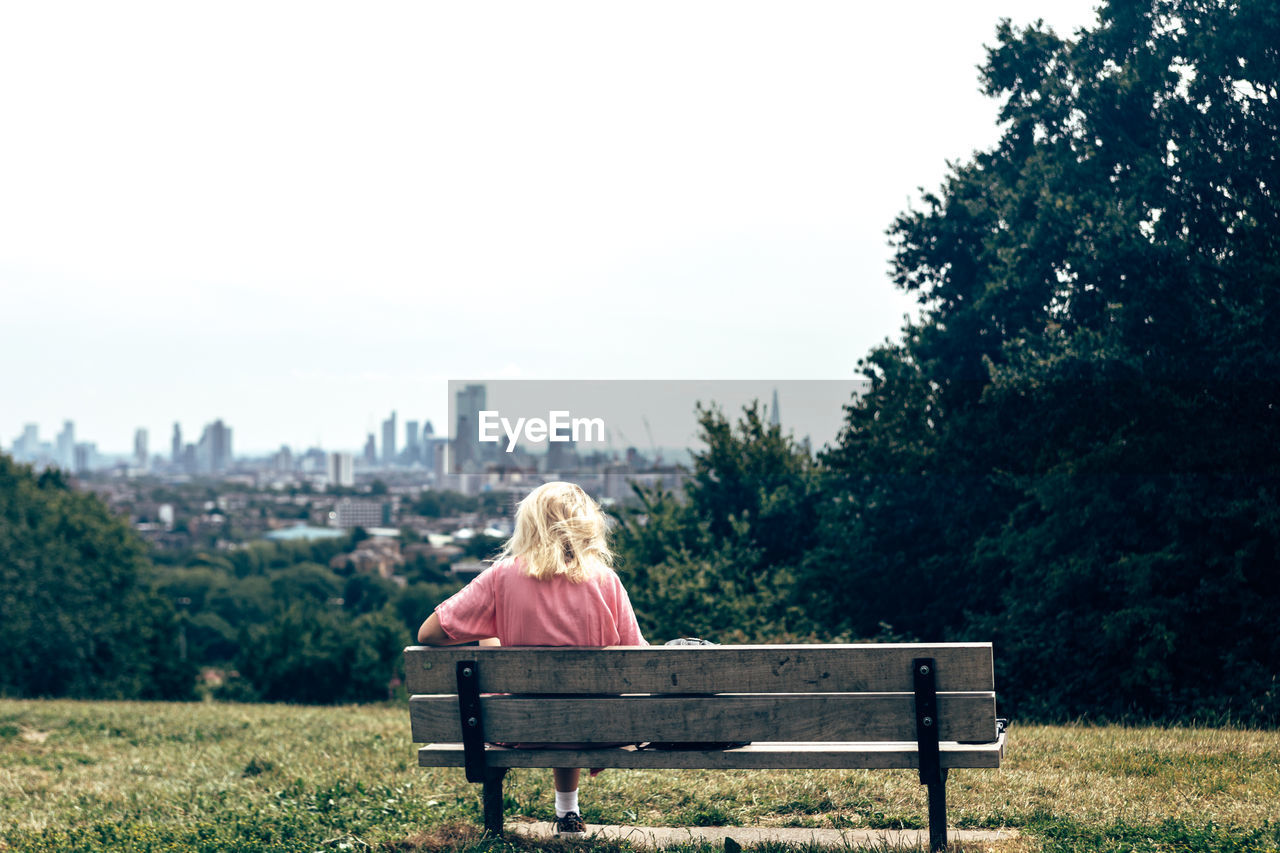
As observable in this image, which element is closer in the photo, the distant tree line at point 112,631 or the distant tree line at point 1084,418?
the distant tree line at point 1084,418

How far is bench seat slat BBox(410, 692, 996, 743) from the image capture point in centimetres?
386

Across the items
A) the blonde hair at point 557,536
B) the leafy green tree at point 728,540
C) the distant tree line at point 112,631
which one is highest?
the blonde hair at point 557,536

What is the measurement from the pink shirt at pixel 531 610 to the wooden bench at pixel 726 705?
19 cm

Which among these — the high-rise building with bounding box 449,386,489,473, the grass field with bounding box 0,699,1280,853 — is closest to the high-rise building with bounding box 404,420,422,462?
the high-rise building with bounding box 449,386,489,473

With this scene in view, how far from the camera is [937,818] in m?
4.05

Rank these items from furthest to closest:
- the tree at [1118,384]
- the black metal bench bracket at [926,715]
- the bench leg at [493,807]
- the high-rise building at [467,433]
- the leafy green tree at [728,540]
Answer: the high-rise building at [467,433], the leafy green tree at [728,540], the tree at [1118,384], the bench leg at [493,807], the black metal bench bracket at [926,715]

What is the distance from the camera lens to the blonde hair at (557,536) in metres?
4.21

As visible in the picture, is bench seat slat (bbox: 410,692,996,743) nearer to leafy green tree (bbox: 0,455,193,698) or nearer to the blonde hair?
the blonde hair

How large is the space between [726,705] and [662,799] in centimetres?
140

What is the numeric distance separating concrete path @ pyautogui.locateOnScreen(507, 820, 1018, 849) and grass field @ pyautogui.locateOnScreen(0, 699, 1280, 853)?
11 cm

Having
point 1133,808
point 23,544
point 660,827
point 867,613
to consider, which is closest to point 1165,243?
point 867,613

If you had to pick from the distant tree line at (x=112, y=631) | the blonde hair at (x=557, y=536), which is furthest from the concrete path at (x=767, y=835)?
the distant tree line at (x=112, y=631)

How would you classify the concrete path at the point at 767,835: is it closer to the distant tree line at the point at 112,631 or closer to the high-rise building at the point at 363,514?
the distant tree line at the point at 112,631

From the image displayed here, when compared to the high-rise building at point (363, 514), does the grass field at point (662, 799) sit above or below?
above
